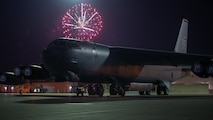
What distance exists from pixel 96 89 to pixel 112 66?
8.60ft

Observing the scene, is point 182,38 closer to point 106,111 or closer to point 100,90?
point 100,90

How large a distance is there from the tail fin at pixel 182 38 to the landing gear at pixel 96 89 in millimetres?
14701

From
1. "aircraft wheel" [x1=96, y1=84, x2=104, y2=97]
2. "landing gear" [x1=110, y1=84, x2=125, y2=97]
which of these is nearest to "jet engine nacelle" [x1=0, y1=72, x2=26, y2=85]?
"aircraft wheel" [x1=96, y1=84, x2=104, y2=97]

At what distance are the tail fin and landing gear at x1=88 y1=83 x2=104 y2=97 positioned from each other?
1470 centimetres

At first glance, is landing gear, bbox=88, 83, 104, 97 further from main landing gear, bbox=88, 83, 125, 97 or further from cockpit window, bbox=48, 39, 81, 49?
cockpit window, bbox=48, 39, 81, 49

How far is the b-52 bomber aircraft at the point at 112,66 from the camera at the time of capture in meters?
25.1

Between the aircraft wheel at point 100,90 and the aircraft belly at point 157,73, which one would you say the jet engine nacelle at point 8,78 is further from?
the aircraft belly at point 157,73

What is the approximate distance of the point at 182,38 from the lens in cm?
4225

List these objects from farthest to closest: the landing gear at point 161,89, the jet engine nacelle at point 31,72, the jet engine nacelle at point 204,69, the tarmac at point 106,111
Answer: the landing gear at point 161,89
the jet engine nacelle at point 31,72
the jet engine nacelle at point 204,69
the tarmac at point 106,111

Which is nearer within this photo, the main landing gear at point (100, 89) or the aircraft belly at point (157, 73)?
the main landing gear at point (100, 89)

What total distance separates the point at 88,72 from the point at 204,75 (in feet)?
28.6

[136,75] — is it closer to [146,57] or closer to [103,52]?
[146,57]

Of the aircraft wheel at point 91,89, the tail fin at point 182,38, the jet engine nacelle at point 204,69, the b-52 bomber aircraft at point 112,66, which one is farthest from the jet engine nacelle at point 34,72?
the tail fin at point 182,38

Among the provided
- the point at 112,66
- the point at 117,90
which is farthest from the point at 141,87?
the point at 112,66
